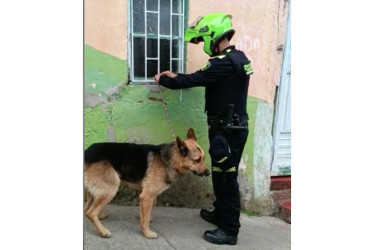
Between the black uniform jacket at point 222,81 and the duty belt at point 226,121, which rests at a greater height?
the black uniform jacket at point 222,81

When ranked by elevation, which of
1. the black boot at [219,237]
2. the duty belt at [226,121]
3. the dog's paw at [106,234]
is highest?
the duty belt at [226,121]

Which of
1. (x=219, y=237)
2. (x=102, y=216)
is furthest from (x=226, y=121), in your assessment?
(x=102, y=216)

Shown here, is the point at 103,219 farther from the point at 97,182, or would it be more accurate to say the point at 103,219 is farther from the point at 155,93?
the point at 155,93

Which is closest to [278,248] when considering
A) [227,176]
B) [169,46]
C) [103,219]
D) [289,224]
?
[289,224]

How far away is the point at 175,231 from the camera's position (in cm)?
202

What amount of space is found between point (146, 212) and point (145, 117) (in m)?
0.49

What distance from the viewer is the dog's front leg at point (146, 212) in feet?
6.28

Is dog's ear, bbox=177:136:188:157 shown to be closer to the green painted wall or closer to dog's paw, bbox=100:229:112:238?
the green painted wall

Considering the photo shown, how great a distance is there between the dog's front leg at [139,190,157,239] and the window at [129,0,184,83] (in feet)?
1.98

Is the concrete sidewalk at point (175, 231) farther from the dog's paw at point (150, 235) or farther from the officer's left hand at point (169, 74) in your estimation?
the officer's left hand at point (169, 74)

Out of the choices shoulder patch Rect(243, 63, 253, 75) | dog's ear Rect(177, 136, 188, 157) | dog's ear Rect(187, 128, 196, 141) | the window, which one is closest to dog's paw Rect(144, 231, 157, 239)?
dog's ear Rect(177, 136, 188, 157)

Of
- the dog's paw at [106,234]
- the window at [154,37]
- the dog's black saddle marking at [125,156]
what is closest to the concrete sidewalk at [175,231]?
the dog's paw at [106,234]

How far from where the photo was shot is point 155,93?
76.2 inches

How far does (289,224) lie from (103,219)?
1.05 m
